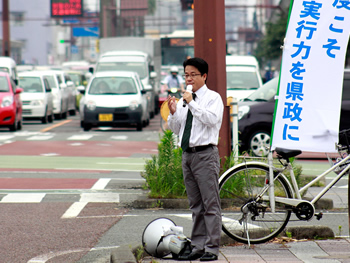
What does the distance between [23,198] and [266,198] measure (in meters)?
4.24

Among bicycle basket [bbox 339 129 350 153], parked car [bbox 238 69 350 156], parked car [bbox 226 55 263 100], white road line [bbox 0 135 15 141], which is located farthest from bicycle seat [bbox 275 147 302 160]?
white road line [bbox 0 135 15 141]

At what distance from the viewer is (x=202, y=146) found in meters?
6.21

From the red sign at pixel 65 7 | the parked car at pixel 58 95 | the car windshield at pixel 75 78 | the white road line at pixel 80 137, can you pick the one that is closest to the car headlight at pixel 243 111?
the white road line at pixel 80 137

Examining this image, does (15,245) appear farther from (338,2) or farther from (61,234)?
(338,2)

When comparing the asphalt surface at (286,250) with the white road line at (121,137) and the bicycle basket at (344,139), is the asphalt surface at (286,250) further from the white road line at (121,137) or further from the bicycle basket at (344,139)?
the white road line at (121,137)

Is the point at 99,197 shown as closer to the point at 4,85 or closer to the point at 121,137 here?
the point at 121,137

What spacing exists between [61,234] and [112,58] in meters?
22.8

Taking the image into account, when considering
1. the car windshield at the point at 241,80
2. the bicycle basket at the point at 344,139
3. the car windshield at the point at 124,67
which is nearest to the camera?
the bicycle basket at the point at 344,139

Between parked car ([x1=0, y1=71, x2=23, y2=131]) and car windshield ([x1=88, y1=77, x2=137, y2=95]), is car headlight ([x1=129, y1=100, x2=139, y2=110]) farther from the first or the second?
parked car ([x1=0, y1=71, x2=23, y2=131])

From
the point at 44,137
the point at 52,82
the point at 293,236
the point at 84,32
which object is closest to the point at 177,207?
the point at 293,236

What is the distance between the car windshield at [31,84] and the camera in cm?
2852

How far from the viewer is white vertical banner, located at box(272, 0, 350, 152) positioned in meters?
6.89

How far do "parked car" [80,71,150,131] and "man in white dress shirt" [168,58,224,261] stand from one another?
1715cm

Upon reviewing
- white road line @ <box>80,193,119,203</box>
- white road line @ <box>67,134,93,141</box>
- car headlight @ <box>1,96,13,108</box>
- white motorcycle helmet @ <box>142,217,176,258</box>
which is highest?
car headlight @ <box>1,96,13,108</box>
